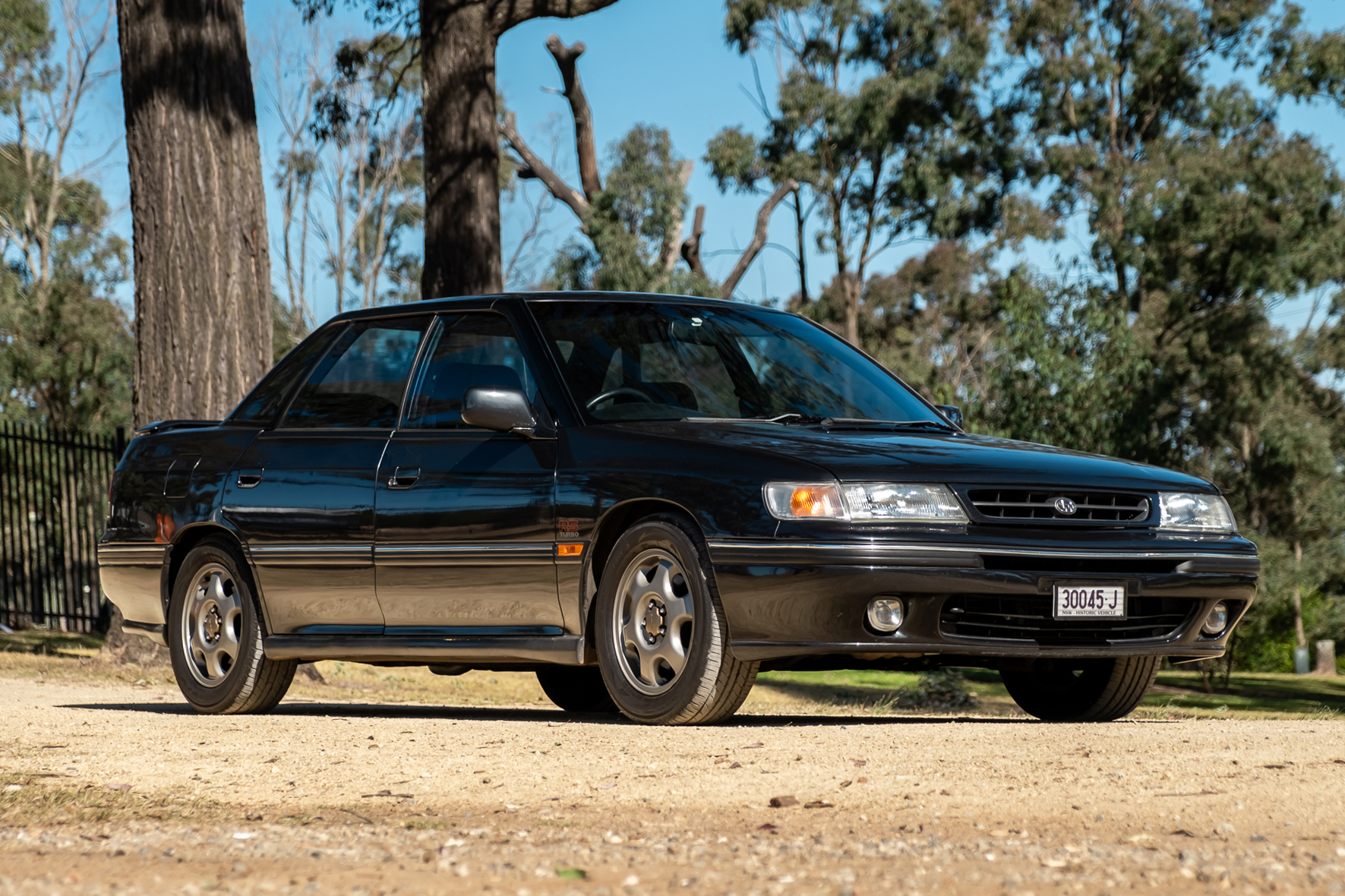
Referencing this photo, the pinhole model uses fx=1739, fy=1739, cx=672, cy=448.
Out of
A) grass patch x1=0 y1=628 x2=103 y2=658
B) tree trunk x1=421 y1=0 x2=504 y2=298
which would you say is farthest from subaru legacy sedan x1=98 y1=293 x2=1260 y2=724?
tree trunk x1=421 y1=0 x2=504 y2=298

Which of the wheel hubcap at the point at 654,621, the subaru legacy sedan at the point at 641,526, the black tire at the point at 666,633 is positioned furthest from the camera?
the wheel hubcap at the point at 654,621

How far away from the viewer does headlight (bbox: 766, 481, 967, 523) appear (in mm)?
5848

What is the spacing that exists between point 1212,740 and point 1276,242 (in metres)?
25.3

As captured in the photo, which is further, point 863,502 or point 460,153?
point 460,153

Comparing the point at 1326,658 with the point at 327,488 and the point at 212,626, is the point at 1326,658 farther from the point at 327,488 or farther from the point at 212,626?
the point at 327,488

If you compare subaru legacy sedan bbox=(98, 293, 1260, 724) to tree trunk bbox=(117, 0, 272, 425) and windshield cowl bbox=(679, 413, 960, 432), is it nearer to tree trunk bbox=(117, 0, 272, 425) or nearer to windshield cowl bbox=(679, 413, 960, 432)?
windshield cowl bbox=(679, 413, 960, 432)

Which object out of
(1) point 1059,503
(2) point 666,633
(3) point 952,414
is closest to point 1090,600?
(1) point 1059,503

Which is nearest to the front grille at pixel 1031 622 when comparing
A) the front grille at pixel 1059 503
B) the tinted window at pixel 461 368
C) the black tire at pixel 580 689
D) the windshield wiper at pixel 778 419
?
the front grille at pixel 1059 503

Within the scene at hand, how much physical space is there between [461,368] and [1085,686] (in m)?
2.89

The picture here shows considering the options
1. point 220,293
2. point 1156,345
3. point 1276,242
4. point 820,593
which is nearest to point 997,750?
point 820,593

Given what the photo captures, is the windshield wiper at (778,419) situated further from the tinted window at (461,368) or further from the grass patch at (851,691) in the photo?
the grass patch at (851,691)

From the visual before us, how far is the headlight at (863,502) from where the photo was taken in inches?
230

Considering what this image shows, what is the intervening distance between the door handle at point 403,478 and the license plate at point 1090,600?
8.39ft

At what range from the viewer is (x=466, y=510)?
22.2ft
